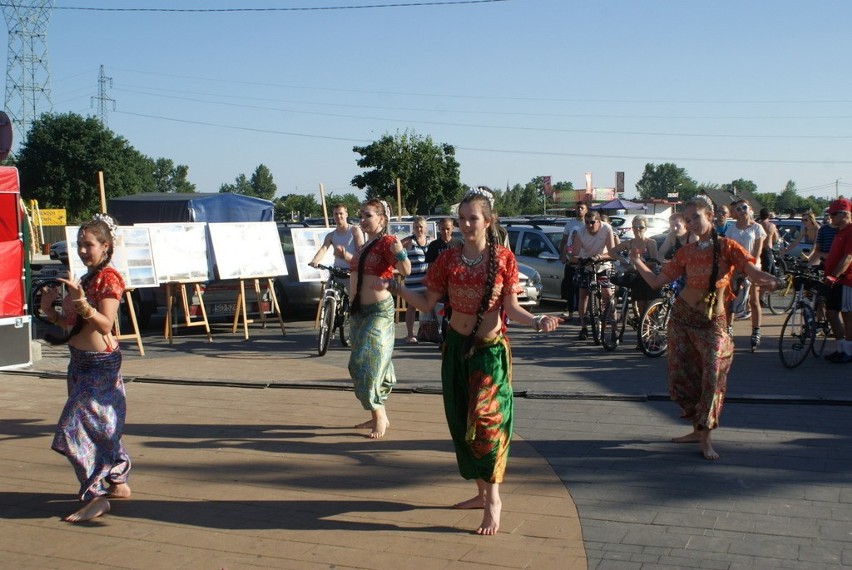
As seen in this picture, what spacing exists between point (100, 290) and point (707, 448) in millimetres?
4215

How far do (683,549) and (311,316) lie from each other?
43.9 ft

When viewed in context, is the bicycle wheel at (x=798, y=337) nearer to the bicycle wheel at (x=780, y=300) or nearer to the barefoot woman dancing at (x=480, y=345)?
the bicycle wheel at (x=780, y=300)

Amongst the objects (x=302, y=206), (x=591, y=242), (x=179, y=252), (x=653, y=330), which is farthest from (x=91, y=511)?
(x=302, y=206)

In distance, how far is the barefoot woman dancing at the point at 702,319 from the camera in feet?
21.3

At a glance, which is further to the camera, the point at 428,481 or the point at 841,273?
the point at 841,273

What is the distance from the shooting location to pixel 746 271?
6.41m

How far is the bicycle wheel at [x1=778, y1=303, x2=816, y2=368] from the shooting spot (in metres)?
10.5

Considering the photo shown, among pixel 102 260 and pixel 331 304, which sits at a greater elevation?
pixel 102 260

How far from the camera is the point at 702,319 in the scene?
6539mm

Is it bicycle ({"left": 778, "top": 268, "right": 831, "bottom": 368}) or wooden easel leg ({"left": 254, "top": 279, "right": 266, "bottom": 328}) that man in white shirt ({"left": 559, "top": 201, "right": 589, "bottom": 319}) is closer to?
bicycle ({"left": 778, "top": 268, "right": 831, "bottom": 368})

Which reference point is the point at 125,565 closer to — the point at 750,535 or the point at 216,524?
the point at 216,524

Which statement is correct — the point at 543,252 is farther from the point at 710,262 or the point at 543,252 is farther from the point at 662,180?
the point at 662,180

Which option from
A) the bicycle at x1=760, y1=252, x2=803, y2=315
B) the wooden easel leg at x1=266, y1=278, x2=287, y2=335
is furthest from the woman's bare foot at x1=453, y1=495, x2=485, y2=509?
the bicycle at x1=760, y1=252, x2=803, y2=315

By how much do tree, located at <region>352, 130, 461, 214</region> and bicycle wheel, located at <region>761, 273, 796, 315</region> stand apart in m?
19.8
